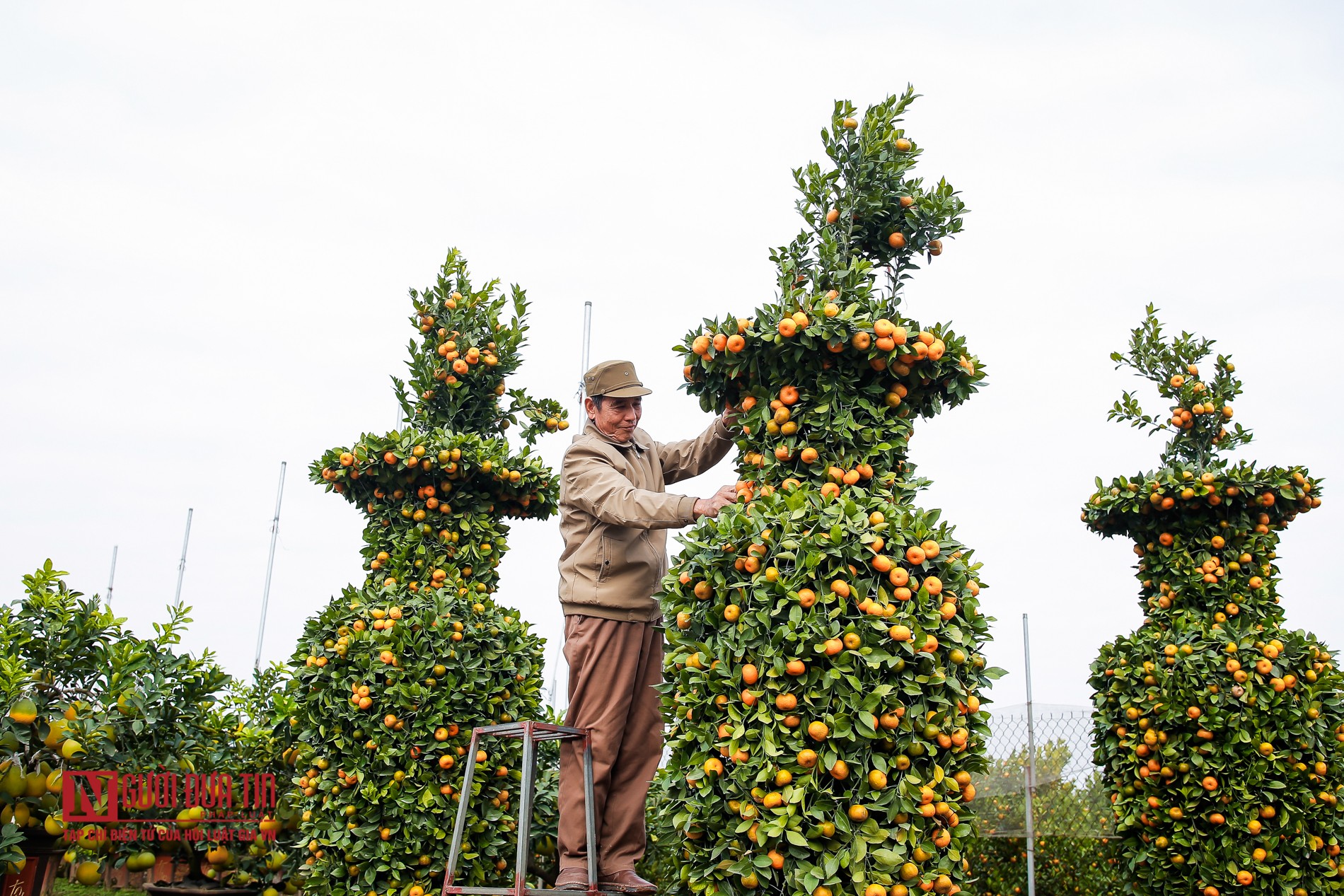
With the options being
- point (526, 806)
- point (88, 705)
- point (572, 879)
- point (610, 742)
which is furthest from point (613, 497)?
point (88, 705)

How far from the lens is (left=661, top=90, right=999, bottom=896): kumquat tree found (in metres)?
3.12

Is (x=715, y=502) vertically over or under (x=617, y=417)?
under

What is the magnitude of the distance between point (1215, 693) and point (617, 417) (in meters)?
3.51

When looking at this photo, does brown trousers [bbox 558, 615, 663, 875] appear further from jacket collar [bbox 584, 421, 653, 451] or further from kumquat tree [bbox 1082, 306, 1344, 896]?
kumquat tree [bbox 1082, 306, 1344, 896]

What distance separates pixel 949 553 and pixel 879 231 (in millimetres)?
1374

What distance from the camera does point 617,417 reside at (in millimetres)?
4422

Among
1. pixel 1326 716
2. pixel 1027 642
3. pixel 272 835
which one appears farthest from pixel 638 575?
pixel 1027 642

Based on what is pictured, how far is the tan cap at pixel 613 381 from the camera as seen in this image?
438 cm

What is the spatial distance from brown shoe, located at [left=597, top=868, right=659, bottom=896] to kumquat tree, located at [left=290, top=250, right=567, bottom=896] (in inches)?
35.5

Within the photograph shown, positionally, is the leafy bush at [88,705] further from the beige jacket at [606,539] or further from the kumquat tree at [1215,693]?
the kumquat tree at [1215,693]

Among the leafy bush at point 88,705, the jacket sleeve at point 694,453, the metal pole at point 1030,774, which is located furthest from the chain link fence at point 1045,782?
the leafy bush at point 88,705

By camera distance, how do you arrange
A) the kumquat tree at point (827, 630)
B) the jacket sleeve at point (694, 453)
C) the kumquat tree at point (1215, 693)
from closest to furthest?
the kumquat tree at point (827, 630) → the jacket sleeve at point (694, 453) → the kumquat tree at point (1215, 693)

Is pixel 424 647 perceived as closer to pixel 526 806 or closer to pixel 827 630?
pixel 526 806

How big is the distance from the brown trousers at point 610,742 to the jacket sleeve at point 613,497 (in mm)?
461
